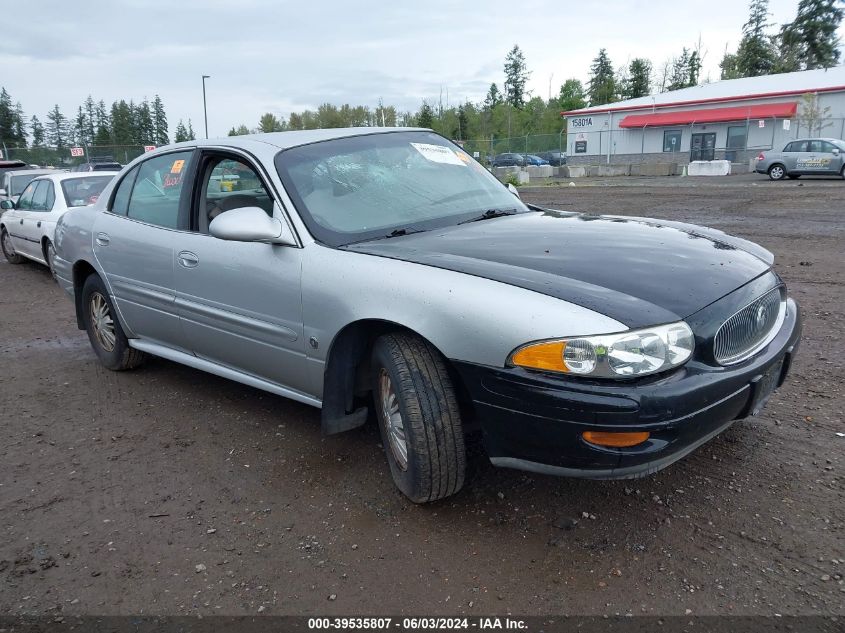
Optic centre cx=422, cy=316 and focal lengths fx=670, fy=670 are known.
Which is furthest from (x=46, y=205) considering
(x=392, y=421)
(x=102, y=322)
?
(x=392, y=421)

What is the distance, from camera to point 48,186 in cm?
926

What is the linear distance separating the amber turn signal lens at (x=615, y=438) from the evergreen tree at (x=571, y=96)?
83173 millimetres

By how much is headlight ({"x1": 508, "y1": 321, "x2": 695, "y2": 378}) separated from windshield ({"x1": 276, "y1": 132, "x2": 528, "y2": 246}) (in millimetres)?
1220

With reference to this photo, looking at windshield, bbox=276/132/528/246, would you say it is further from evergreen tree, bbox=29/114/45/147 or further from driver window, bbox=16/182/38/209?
evergreen tree, bbox=29/114/45/147

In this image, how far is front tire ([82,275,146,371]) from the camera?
189 inches

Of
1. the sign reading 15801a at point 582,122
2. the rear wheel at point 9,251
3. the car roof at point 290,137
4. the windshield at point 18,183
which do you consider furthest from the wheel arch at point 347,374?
the sign reading 15801a at point 582,122

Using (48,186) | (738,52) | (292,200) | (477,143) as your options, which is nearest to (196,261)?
(292,200)

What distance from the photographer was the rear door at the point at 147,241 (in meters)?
4.01

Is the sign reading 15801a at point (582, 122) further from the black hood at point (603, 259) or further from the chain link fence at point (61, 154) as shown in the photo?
the black hood at point (603, 259)

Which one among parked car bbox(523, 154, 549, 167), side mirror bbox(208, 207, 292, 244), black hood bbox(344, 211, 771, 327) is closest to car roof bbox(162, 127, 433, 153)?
side mirror bbox(208, 207, 292, 244)

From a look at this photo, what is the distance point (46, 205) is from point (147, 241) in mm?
6197

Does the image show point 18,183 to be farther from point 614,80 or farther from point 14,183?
point 614,80

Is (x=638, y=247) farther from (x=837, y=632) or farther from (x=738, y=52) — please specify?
(x=738, y=52)

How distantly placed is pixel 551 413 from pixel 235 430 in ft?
7.33
